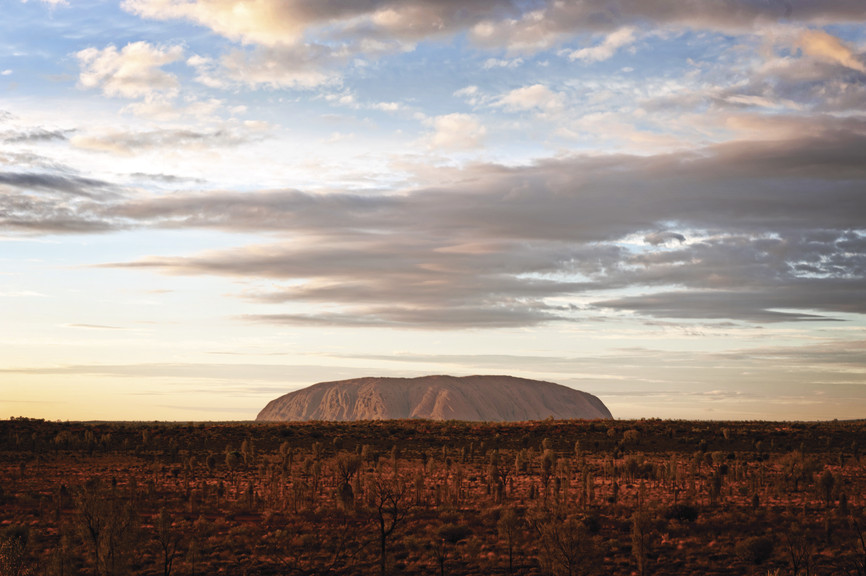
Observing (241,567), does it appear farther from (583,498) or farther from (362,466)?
(362,466)

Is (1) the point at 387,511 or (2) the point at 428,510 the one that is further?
(2) the point at 428,510

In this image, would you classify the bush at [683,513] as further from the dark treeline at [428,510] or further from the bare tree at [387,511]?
the bare tree at [387,511]

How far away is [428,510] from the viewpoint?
3447cm

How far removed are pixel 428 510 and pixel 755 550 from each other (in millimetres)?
14217

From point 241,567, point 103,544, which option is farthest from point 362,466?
point 103,544

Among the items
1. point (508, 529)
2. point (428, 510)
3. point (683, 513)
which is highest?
point (683, 513)

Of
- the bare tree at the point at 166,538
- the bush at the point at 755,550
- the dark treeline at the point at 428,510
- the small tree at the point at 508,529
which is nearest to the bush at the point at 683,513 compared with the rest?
the dark treeline at the point at 428,510

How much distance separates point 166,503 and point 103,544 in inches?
567

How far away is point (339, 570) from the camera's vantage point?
25516mm

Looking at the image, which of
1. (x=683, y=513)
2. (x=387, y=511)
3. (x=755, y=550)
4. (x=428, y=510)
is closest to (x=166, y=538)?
(x=387, y=511)

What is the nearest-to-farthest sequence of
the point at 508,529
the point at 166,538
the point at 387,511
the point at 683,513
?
the point at 166,538
the point at 508,529
the point at 387,511
the point at 683,513

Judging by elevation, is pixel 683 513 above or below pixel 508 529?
above

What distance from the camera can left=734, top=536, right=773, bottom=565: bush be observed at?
25906mm

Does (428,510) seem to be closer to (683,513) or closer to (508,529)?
(508,529)
